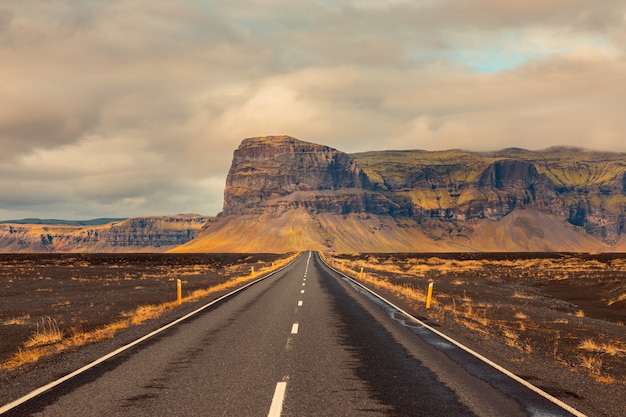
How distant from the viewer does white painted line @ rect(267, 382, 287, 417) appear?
654cm

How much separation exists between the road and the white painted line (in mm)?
13

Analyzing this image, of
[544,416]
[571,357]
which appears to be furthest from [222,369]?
[571,357]

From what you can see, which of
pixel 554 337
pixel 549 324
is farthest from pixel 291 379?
pixel 549 324

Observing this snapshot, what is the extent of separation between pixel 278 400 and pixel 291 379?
1.30 metres

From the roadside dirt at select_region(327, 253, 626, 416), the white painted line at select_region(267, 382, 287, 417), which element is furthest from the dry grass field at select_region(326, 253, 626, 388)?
the white painted line at select_region(267, 382, 287, 417)

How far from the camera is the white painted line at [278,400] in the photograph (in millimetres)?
6539

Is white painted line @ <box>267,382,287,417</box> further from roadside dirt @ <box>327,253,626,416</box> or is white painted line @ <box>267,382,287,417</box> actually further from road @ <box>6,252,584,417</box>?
roadside dirt @ <box>327,253,626,416</box>

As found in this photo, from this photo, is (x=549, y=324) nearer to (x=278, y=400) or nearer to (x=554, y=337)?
(x=554, y=337)

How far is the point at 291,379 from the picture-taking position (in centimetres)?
845

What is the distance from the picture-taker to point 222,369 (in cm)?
918

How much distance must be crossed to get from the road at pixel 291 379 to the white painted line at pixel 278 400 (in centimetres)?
1

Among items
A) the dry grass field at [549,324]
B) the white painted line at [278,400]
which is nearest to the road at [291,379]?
the white painted line at [278,400]

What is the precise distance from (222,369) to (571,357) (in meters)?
8.50

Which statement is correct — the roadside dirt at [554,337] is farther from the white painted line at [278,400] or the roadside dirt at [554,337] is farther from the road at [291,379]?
the white painted line at [278,400]
